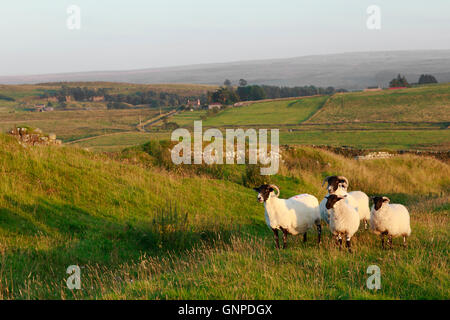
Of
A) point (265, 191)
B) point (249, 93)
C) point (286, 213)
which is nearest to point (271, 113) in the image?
point (249, 93)

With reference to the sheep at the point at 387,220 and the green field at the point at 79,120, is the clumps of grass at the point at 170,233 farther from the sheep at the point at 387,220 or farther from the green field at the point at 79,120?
the green field at the point at 79,120

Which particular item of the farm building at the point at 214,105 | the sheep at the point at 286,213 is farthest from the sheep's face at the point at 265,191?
the farm building at the point at 214,105

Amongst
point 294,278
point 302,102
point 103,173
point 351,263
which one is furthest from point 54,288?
point 302,102

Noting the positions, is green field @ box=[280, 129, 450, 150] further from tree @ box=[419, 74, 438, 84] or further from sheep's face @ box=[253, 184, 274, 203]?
tree @ box=[419, 74, 438, 84]

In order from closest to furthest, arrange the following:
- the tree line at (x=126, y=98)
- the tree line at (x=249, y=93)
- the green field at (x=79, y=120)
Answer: the green field at (x=79, y=120), the tree line at (x=249, y=93), the tree line at (x=126, y=98)

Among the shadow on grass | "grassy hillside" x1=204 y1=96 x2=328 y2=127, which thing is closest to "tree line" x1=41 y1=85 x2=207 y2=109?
"grassy hillside" x1=204 y1=96 x2=328 y2=127

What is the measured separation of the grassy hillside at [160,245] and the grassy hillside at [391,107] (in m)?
78.6

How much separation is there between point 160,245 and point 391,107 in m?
103

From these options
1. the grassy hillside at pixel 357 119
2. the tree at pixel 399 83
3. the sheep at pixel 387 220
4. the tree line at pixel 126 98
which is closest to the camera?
the sheep at pixel 387 220

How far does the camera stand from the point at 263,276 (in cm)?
793

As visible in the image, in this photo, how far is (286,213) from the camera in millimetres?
11172

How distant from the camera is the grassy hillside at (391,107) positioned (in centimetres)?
9313

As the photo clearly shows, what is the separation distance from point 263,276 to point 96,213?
810 centimetres

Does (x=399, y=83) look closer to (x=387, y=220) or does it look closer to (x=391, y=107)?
(x=391, y=107)
